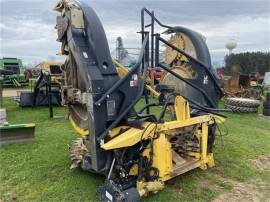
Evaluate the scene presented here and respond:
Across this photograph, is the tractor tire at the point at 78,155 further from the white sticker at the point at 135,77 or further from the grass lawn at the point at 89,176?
the white sticker at the point at 135,77

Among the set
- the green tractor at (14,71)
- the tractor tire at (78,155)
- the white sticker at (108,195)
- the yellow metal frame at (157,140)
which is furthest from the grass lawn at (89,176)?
the green tractor at (14,71)

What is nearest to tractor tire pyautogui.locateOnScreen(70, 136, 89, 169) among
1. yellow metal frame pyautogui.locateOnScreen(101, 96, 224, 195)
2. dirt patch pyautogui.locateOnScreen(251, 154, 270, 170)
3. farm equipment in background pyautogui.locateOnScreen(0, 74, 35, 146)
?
yellow metal frame pyautogui.locateOnScreen(101, 96, 224, 195)

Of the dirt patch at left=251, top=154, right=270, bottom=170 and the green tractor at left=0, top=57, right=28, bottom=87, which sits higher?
the green tractor at left=0, top=57, right=28, bottom=87

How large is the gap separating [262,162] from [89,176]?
2.58m

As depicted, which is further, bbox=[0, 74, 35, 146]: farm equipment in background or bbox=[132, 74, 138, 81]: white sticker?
bbox=[0, 74, 35, 146]: farm equipment in background

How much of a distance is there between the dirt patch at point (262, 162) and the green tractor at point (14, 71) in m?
14.2

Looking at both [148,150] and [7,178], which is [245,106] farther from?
[7,178]

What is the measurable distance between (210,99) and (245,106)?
5.29 meters

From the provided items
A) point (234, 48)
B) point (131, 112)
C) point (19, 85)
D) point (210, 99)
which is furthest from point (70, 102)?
point (234, 48)

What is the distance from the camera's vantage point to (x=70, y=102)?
11.7ft

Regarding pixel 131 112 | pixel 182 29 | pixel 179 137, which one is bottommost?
pixel 179 137

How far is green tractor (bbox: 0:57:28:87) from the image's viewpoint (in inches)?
647

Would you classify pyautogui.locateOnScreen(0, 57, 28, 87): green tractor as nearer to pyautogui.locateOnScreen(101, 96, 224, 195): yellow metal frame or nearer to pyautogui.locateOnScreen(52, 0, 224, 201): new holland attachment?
pyautogui.locateOnScreen(52, 0, 224, 201): new holland attachment

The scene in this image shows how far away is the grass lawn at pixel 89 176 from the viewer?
11.0 ft
